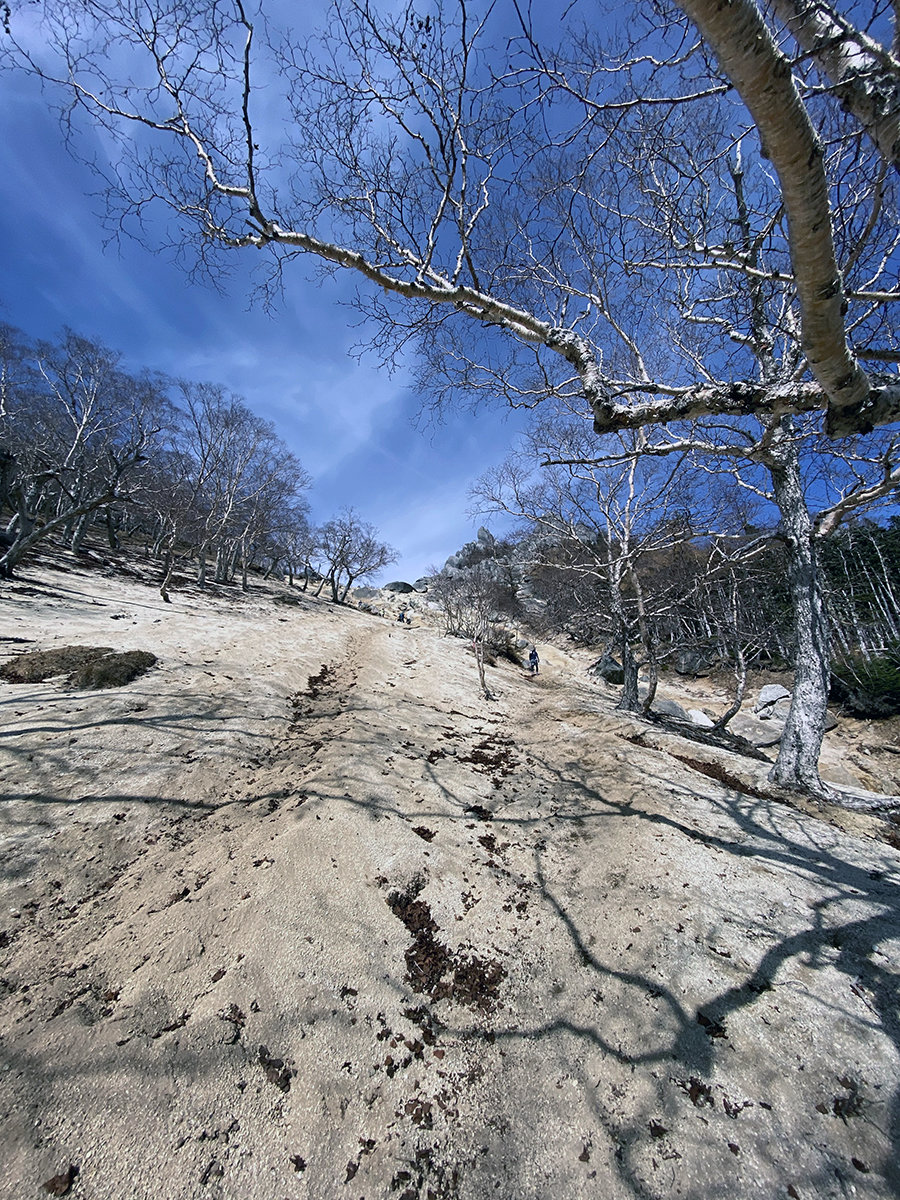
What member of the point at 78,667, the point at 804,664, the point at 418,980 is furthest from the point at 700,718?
the point at 78,667

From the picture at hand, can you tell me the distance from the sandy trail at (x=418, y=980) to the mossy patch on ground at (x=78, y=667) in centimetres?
86

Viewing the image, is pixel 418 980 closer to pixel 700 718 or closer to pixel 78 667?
pixel 78 667

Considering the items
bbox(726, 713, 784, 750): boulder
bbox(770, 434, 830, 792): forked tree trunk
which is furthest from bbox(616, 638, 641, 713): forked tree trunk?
bbox(726, 713, 784, 750): boulder

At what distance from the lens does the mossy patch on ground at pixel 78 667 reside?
692 cm

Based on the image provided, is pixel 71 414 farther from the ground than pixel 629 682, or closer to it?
farther from the ground

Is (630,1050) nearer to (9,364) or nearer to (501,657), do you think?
(501,657)

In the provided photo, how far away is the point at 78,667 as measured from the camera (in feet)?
24.3

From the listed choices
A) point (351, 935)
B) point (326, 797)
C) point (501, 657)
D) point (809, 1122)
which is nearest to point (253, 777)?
point (326, 797)

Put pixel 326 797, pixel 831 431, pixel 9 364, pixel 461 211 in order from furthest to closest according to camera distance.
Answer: pixel 9 364, pixel 326 797, pixel 461 211, pixel 831 431

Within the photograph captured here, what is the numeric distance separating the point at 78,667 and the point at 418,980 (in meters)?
7.89

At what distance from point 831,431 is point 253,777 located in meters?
6.68

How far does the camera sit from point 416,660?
1634 cm

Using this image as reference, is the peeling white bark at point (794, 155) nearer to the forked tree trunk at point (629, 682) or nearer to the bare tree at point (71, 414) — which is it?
the forked tree trunk at point (629, 682)

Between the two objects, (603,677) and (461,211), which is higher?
(461,211)
